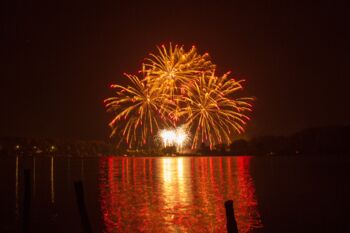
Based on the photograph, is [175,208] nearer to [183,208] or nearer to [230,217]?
[183,208]

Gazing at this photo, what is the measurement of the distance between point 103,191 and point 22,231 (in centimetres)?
1859

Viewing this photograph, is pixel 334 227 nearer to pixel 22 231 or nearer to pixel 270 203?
pixel 270 203

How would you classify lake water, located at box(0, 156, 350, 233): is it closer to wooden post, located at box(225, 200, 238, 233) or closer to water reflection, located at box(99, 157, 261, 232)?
water reflection, located at box(99, 157, 261, 232)

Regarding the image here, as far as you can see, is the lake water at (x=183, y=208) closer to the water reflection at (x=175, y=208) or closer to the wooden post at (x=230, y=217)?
the water reflection at (x=175, y=208)

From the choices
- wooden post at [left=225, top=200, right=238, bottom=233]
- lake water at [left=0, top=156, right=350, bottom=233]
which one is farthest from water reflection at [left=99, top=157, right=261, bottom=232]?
wooden post at [left=225, top=200, right=238, bottom=233]

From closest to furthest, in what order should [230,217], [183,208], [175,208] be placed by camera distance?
1. [230,217]
2. [183,208]
3. [175,208]

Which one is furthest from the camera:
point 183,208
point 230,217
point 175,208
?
point 175,208

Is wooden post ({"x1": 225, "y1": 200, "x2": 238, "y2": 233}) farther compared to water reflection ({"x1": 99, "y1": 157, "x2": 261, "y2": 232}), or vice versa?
water reflection ({"x1": 99, "y1": 157, "x2": 261, "y2": 232})

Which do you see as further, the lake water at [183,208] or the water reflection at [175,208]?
the lake water at [183,208]

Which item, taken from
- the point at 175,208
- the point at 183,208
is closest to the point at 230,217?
the point at 183,208

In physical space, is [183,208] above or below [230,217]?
below

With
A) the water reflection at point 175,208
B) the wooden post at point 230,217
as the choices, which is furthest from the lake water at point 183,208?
the wooden post at point 230,217

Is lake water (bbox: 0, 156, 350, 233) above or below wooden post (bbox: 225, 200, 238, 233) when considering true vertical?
below

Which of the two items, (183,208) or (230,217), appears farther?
(183,208)
